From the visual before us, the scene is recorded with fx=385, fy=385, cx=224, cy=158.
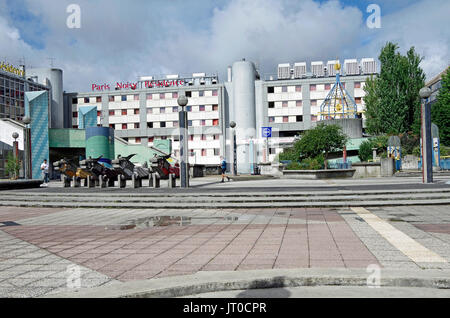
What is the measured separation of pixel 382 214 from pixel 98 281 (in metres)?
7.42

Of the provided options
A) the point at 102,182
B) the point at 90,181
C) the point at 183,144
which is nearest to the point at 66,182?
the point at 90,181

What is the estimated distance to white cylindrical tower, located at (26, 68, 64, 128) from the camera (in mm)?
71562

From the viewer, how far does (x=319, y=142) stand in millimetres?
35219

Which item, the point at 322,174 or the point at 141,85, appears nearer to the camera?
the point at 322,174

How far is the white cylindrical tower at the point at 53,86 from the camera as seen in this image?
71.6 m

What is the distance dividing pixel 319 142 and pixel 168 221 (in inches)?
1100

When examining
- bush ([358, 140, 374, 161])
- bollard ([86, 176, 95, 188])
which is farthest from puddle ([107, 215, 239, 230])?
bush ([358, 140, 374, 161])

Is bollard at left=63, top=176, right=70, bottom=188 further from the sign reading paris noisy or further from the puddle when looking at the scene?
the sign reading paris noisy

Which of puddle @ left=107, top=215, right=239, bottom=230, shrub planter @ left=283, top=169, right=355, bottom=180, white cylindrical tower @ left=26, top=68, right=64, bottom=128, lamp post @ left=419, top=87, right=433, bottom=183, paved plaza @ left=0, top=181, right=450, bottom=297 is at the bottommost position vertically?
puddle @ left=107, top=215, right=239, bottom=230

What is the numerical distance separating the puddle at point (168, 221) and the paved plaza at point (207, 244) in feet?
0.08

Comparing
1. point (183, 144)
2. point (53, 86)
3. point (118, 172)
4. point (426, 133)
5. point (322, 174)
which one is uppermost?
point (53, 86)

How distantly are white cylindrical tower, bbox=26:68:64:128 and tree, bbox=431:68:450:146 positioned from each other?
62.3 metres

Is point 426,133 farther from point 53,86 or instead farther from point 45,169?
point 53,86
